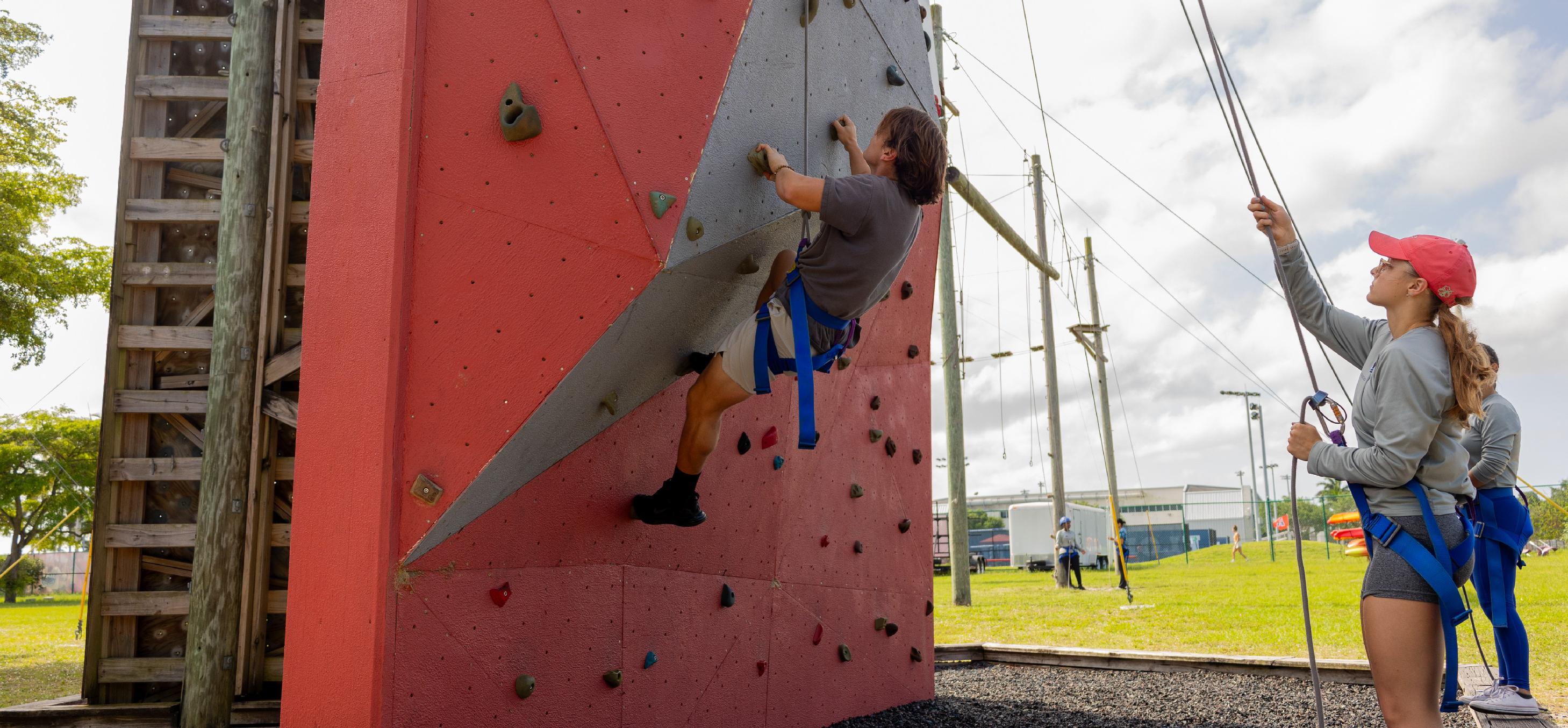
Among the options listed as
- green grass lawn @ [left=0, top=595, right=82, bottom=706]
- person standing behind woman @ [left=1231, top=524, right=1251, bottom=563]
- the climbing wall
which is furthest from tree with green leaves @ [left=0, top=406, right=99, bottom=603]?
person standing behind woman @ [left=1231, top=524, right=1251, bottom=563]

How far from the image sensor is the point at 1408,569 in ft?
8.17

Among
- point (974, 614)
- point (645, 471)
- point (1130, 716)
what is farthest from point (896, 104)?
point (974, 614)

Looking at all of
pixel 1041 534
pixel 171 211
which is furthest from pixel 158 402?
pixel 1041 534

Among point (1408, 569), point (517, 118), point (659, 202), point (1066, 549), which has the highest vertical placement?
point (517, 118)

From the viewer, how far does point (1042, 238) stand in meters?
18.5

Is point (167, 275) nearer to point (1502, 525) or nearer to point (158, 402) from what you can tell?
point (158, 402)

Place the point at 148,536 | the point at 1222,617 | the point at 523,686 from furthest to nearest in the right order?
1. the point at 1222,617
2. the point at 148,536
3. the point at 523,686

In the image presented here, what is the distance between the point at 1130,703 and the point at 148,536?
5.31 metres

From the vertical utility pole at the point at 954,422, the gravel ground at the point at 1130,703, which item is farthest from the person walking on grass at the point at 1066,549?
the gravel ground at the point at 1130,703

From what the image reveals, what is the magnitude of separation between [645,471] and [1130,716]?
3.16 metres

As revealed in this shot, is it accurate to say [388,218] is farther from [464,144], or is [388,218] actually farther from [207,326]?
[207,326]

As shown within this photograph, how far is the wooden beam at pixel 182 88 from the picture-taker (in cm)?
509

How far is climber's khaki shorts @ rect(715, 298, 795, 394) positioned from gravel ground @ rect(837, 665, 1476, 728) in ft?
7.85

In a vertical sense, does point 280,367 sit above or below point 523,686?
above
